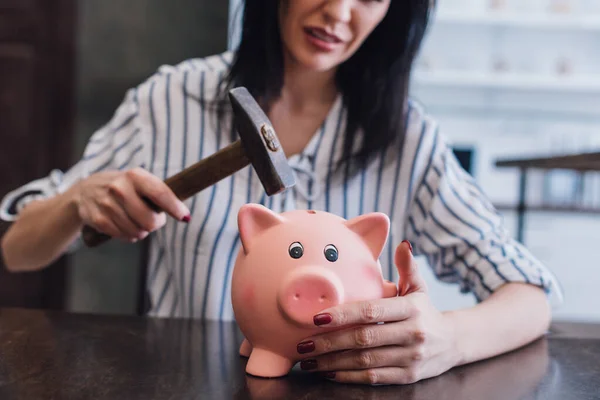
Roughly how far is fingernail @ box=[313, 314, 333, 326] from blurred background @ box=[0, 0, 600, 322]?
76.7 inches

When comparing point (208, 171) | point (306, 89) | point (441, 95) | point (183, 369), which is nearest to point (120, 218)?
point (208, 171)

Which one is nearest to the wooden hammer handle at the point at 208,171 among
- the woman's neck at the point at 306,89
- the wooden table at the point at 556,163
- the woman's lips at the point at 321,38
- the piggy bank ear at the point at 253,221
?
the piggy bank ear at the point at 253,221

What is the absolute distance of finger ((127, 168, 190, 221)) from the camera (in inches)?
30.9

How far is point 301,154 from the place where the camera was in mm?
1144

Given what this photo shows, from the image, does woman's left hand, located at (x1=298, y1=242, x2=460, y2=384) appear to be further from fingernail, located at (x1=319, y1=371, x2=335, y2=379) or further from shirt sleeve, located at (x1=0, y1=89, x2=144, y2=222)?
shirt sleeve, located at (x1=0, y1=89, x2=144, y2=222)

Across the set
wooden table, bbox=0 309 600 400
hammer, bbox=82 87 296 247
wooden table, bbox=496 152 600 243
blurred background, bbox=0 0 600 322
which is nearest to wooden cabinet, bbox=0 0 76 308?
blurred background, bbox=0 0 600 322

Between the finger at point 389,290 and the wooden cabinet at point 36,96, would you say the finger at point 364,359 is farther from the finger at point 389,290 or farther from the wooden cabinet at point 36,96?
the wooden cabinet at point 36,96

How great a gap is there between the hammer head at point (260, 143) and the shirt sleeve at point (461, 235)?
0.43 m

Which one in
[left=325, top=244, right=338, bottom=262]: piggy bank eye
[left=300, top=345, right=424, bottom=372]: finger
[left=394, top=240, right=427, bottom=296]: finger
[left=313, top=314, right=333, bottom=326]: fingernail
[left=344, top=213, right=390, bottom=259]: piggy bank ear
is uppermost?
Answer: [left=344, top=213, right=390, bottom=259]: piggy bank ear

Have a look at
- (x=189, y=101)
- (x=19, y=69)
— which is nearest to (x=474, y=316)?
(x=189, y=101)

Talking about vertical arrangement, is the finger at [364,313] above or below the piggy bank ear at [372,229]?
below

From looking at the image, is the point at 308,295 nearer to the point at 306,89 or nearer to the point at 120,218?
the point at 120,218

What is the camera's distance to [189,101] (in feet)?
3.94

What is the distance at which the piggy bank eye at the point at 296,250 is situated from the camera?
0.60 meters
